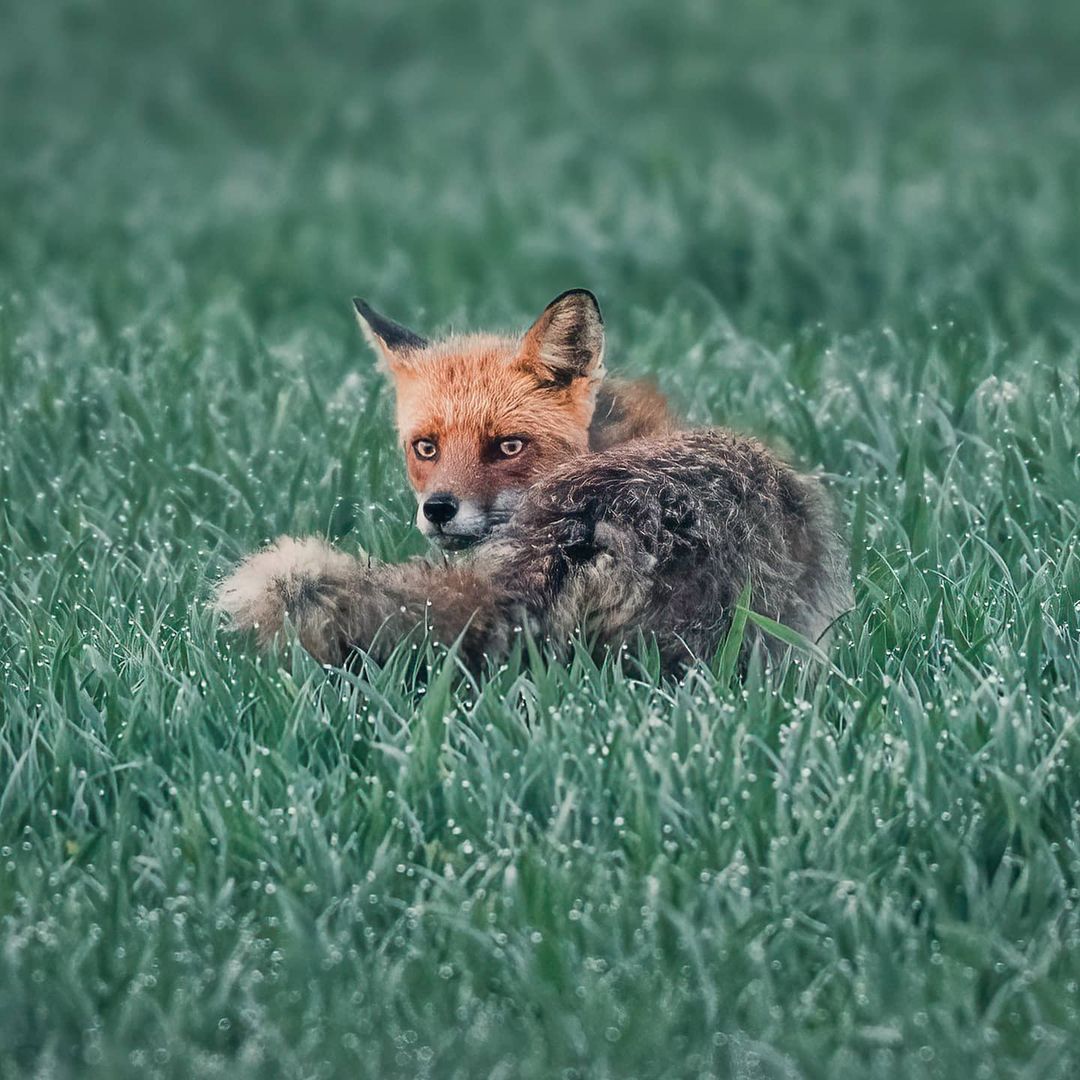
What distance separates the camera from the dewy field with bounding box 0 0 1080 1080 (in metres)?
3.12

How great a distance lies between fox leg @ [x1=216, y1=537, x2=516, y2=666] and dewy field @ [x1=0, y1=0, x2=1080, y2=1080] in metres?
0.09

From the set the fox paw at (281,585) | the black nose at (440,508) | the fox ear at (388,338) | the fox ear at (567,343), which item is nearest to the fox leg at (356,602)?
the fox paw at (281,585)

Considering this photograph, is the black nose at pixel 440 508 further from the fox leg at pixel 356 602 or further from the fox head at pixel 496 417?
the fox leg at pixel 356 602

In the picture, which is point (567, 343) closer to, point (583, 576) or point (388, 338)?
point (388, 338)

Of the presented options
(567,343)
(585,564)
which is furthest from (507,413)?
(585,564)

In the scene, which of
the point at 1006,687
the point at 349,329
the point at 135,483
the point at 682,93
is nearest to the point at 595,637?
the point at 1006,687

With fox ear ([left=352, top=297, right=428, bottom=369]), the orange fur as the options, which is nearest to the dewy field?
the orange fur

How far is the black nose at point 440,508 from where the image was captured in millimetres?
4484

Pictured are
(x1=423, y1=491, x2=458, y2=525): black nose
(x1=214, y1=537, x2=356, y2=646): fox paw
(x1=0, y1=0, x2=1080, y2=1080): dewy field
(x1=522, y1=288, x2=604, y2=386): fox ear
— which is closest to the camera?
A: (x1=0, y1=0, x2=1080, y2=1080): dewy field

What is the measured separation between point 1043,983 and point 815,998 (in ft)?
1.43

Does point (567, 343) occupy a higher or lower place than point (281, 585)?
higher

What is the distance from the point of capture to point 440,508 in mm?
4488

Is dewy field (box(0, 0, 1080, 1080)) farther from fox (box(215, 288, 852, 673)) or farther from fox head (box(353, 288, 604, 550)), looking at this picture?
fox head (box(353, 288, 604, 550))

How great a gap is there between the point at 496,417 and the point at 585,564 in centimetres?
92
